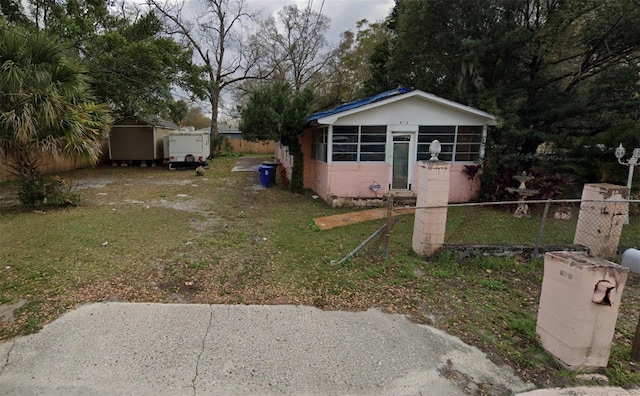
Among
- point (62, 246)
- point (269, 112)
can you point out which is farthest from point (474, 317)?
point (269, 112)

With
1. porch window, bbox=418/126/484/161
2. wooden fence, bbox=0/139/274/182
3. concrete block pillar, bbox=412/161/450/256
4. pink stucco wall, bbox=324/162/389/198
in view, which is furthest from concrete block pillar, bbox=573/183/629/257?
wooden fence, bbox=0/139/274/182

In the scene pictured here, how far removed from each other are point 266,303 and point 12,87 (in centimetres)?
684

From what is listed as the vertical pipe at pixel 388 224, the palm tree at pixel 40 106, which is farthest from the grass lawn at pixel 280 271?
the palm tree at pixel 40 106

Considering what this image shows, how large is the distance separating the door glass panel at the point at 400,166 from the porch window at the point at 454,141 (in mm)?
416

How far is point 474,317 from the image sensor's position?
3607 millimetres

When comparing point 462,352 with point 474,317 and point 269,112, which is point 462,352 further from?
point 269,112

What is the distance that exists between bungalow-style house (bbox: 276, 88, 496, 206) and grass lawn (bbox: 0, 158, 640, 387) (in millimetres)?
1946

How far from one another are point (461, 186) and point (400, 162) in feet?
6.55

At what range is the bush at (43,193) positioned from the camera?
7770 mm

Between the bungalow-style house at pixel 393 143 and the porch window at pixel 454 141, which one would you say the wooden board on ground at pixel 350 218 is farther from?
the porch window at pixel 454 141

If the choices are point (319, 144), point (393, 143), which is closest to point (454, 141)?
point (393, 143)

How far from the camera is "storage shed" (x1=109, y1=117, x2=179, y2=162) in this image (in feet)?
57.4

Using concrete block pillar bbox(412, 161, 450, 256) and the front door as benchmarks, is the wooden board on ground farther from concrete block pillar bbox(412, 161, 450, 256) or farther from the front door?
concrete block pillar bbox(412, 161, 450, 256)

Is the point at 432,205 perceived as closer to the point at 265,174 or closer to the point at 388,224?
the point at 388,224
